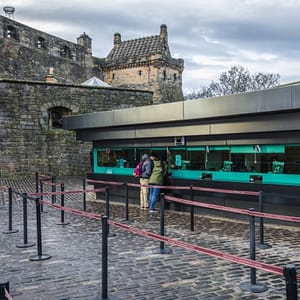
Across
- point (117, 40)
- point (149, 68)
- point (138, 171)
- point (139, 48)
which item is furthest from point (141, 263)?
point (117, 40)

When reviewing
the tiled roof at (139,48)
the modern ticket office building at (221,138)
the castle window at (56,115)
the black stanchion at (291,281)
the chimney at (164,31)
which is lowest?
the black stanchion at (291,281)

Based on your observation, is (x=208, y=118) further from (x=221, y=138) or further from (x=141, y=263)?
(x=141, y=263)

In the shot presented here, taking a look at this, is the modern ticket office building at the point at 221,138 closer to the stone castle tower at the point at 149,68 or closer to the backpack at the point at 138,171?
the backpack at the point at 138,171

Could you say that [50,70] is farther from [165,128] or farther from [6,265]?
[6,265]

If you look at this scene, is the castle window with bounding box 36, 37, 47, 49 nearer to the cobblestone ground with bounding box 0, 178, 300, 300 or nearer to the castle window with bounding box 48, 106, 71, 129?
the castle window with bounding box 48, 106, 71, 129

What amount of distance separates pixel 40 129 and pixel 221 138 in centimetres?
1505

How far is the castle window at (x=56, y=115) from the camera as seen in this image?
78.2 feet

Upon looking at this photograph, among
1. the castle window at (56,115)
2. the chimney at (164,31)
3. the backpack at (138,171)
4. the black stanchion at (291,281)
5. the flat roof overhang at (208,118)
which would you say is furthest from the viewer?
the chimney at (164,31)

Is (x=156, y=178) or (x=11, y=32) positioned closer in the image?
(x=156, y=178)

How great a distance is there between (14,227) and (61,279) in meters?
4.06

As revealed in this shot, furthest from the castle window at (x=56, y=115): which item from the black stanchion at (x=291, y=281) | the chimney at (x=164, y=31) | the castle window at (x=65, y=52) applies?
the black stanchion at (x=291, y=281)

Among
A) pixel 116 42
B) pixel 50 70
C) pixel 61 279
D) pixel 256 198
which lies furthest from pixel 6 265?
pixel 116 42

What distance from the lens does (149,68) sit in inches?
1510

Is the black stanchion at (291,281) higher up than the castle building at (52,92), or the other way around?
the castle building at (52,92)
